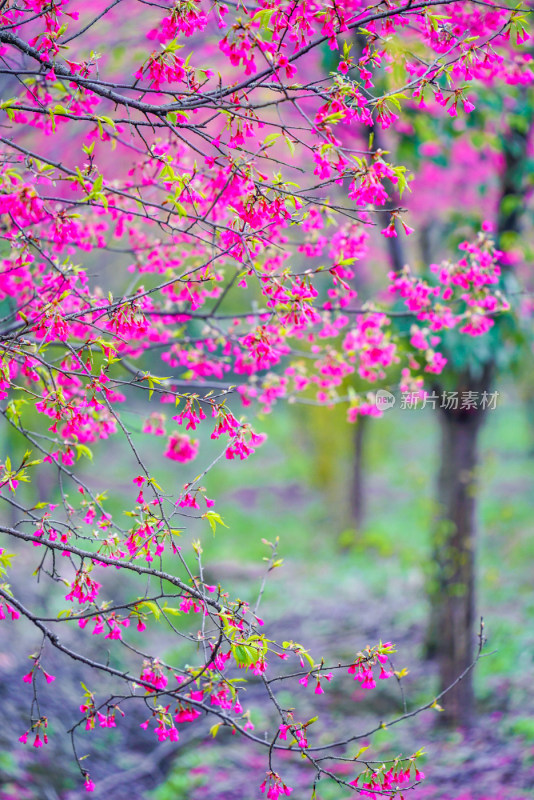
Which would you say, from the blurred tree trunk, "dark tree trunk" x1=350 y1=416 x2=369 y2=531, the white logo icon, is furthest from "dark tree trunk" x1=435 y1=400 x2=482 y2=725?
"dark tree trunk" x1=350 y1=416 x2=369 y2=531

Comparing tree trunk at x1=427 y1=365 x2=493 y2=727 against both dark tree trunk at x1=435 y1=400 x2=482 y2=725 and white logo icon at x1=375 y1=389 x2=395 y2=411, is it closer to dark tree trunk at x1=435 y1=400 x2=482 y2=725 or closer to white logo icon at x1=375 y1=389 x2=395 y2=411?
dark tree trunk at x1=435 y1=400 x2=482 y2=725

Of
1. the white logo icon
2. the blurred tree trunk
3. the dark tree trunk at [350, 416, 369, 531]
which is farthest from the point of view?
the dark tree trunk at [350, 416, 369, 531]

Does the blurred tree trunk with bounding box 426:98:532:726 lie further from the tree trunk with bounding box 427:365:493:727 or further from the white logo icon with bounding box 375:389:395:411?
the white logo icon with bounding box 375:389:395:411

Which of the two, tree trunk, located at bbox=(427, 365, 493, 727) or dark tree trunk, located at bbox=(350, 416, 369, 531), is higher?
dark tree trunk, located at bbox=(350, 416, 369, 531)

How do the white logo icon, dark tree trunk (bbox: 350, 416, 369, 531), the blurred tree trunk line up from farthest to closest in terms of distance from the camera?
dark tree trunk (bbox: 350, 416, 369, 531), the blurred tree trunk, the white logo icon

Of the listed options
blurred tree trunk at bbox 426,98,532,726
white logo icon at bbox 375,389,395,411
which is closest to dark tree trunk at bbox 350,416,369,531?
blurred tree trunk at bbox 426,98,532,726

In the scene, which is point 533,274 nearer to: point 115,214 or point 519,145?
point 519,145

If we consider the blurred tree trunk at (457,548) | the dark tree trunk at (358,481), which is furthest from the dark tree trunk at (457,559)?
the dark tree trunk at (358,481)

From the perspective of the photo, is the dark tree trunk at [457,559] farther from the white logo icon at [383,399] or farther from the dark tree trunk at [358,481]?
the dark tree trunk at [358,481]

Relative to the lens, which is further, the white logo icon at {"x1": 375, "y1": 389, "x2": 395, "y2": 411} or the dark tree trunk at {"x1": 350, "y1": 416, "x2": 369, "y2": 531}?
the dark tree trunk at {"x1": 350, "y1": 416, "x2": 369, "y2": 531}

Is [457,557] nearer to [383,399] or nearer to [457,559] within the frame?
[457,559]

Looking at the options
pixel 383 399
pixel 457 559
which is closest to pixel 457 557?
pixel 457 559

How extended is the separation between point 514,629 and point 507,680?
1.10 meters

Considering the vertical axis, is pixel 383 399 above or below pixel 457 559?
above
